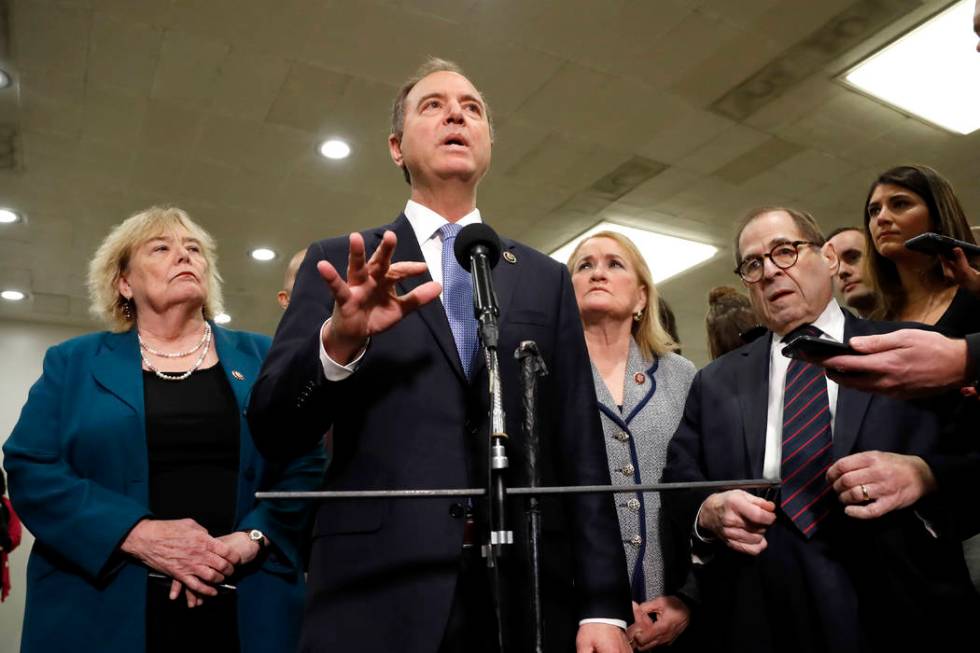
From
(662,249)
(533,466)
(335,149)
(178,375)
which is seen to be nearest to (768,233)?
(533,466)

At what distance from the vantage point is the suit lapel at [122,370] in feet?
6.44

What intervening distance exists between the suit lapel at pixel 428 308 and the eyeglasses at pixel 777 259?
3.15ft

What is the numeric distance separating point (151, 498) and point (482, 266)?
120cm

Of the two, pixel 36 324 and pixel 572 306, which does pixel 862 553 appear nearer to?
pixel 572 306

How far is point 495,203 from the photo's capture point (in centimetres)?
637

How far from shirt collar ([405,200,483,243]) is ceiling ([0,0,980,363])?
109 inches

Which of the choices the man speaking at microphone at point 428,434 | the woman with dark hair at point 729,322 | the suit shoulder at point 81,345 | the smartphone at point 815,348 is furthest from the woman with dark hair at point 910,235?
the suit shoulder at point 81,345

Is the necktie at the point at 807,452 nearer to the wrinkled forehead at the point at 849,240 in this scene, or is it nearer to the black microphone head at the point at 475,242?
the black microphone head at the point at 475,242

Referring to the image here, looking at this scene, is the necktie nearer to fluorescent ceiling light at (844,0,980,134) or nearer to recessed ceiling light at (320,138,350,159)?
fluorescent ceiling light at (844,0,980,134)

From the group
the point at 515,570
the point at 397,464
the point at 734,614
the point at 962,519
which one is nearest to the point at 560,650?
the point at 515,570

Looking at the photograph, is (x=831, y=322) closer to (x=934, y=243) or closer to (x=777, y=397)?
(x=777, y=397)

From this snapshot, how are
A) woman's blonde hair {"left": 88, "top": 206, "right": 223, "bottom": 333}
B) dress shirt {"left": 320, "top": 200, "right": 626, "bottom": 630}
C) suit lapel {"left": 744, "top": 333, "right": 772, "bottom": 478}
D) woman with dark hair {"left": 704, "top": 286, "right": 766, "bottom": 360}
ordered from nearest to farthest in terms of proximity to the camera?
dress shirt {"left": 320, "top": 200, "right": 626, "bottom": 630}
suit lapel {"left": 744, "top": 333, "right": 772, "bottom": 478}
woman's blonde hair {"left": 88, "top": 206, "right": 223, "bottom": 333}
woman with dark hair {"left": 704, "top": 286, "right": 766, "bottom": 360}

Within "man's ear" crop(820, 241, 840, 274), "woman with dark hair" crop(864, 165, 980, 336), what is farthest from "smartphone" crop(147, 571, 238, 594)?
"woman with dark hair" crop(864, 165, 980, 336)

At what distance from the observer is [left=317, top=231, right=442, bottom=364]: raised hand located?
1160mm
